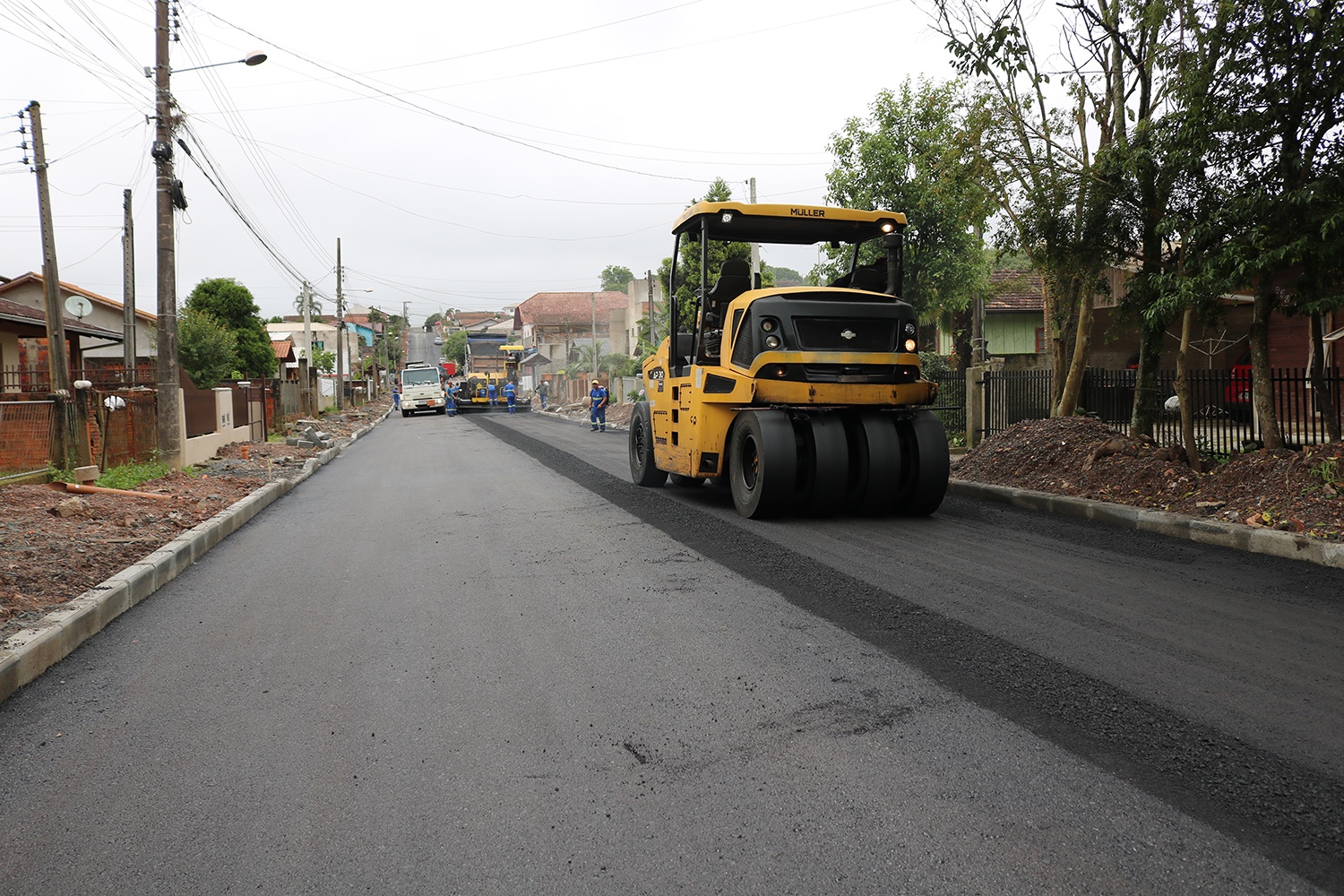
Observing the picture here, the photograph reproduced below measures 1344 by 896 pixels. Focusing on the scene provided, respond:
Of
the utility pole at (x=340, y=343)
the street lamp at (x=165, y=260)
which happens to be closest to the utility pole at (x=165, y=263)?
the street lamp at (x=165, y=260)

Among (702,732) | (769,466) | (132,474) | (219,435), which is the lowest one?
(702,732)

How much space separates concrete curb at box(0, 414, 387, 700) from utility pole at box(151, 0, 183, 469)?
17.4 feet

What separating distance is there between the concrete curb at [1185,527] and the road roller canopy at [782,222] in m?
3.47

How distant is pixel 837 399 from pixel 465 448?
14.3 m

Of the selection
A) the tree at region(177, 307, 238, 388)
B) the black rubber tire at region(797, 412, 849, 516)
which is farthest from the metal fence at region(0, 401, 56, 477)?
the tree at region(177, 307, 238, 388)

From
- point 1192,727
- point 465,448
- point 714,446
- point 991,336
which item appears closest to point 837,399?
point 714,446

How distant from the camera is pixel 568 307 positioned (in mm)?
96438

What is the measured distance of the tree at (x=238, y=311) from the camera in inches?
1873

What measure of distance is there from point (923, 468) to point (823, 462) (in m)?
1.04

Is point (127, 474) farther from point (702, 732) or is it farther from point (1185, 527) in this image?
point (1185, 527)

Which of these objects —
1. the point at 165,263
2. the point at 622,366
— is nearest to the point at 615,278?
the point at 622,366

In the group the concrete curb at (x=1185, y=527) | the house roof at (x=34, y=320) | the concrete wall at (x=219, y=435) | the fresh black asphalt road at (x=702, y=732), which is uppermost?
the house roof at (x=34, y=320)

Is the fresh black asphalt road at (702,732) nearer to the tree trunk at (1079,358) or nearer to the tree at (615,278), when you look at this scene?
the tree trunk at (1079,358)

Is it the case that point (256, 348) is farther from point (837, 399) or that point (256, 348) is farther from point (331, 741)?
point (331, 741)
